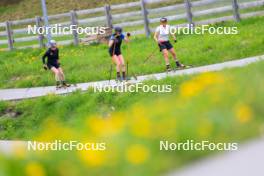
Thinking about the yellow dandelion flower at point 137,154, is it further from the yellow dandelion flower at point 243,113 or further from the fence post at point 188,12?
the fence post at point 188,12

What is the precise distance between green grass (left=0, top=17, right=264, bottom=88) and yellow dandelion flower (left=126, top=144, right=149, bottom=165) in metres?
15.0

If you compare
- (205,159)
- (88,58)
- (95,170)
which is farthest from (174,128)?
(88,58)

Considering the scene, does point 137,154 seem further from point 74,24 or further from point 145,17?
point 74,24

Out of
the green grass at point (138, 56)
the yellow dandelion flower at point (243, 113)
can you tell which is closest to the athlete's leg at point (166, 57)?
the green grass at point (138, 56)

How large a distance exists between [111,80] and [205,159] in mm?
15025

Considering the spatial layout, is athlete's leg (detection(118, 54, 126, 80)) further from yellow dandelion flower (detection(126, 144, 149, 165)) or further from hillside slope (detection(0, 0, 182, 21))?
hillside slope (detection(0, 0, 182, 21))

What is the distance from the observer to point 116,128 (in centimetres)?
608

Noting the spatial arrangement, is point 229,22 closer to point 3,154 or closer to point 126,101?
point 126,101

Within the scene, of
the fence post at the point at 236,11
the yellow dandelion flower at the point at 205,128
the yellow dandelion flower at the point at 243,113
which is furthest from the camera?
the fence post at the point at 236,11

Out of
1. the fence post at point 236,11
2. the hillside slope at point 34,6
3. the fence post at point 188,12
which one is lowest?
the fence post at point 236,11

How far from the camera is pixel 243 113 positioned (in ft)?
21.1

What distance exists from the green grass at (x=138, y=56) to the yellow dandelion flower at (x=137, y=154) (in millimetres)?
15003

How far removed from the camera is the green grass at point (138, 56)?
68.1 feet

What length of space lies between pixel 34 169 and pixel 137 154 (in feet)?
2.50
